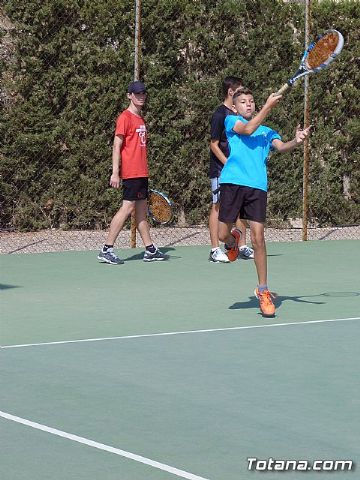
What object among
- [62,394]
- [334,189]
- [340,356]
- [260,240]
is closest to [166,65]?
[334,189]

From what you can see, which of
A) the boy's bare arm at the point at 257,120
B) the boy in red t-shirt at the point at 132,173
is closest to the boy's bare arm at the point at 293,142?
the boy's bare arm at the point at 257,120

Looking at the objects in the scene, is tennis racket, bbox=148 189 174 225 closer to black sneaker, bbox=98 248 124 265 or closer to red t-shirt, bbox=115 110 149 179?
red t-shirt, bbox=115 110 149 179

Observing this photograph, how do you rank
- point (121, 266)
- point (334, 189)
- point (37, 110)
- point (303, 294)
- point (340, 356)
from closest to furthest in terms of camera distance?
point (340, 356), point (303, 294), point (121, 266), point (37, 110), point (334, 189)

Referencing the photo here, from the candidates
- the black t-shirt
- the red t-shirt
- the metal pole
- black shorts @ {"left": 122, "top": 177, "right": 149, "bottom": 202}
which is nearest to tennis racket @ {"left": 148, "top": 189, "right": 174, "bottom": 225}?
black shorts @ {"left": 122, "top": 177, "right": 149, "bottom": 202}

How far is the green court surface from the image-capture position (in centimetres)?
583

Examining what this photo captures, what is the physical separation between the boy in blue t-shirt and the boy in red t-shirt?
10.4ft

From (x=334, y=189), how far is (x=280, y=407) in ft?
33.3

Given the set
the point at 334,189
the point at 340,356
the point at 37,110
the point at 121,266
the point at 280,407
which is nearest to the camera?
the point at 280,407

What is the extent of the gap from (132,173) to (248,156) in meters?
A: 3.47

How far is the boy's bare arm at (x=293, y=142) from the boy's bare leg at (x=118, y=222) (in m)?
3.44

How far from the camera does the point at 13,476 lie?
18.0 ft

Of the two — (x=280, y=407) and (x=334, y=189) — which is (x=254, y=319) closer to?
(x=280, y=407)

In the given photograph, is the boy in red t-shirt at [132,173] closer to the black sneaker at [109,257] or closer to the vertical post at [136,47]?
the black sneaker at [109,257]

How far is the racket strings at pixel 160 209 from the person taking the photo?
45.3ft
